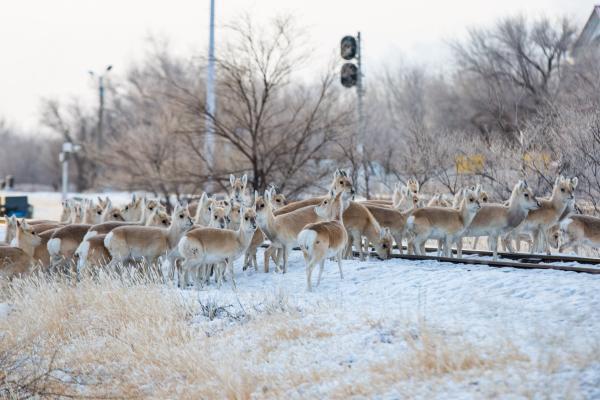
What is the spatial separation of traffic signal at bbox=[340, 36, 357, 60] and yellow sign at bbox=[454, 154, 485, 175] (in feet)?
19.5

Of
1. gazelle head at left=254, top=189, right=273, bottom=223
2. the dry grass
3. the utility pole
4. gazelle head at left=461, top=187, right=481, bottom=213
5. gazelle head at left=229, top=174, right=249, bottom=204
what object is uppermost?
the utility pole

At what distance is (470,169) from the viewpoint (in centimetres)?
2525

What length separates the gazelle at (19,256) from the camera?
48.0 ft

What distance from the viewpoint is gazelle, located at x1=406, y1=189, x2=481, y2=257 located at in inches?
619

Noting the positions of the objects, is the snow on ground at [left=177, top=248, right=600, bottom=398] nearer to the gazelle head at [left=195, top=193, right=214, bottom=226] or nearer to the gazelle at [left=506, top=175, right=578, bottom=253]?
the gazelle at [left=506, top=175, right=578, bottom=253]

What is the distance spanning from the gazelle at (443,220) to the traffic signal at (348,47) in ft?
46.4

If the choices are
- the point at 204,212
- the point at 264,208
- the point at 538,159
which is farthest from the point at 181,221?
the point at 538,159

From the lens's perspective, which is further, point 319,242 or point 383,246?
point 383,246

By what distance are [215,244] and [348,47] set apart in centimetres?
1643

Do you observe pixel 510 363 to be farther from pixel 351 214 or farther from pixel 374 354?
pixel 351 214

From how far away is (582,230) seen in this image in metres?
16.0

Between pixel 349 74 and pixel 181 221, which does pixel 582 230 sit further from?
pixel 349 74

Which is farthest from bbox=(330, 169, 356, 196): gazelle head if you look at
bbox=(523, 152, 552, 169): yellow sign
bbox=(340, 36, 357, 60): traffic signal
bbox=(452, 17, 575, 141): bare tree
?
bbox=(452, 17, 575, 141): bare tree

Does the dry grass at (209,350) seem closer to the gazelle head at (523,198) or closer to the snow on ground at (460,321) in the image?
the snow on ground at (460,321)
